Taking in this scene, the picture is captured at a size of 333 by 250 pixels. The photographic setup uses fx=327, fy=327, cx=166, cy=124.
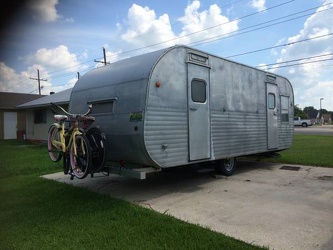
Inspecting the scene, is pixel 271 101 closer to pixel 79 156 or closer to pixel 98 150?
pixel 98 150

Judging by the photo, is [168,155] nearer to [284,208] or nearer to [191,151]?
[191,151]

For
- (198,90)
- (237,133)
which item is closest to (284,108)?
(237,133)

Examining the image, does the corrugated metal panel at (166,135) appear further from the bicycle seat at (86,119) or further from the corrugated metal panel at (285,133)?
the corrugated metal panel at (285,133)

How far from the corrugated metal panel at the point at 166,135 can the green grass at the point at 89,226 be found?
112 cm

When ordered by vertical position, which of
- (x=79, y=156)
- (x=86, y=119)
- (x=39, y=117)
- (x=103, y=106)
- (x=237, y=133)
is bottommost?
(x=79, y=156)

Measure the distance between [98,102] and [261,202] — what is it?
397 cm

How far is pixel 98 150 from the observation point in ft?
21.4

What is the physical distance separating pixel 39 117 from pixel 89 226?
69.8ft

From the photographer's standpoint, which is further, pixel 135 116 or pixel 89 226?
pixel 135 116

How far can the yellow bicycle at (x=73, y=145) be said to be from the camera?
611 centimetres

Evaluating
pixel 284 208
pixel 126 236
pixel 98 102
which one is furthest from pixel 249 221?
pixel 98 102

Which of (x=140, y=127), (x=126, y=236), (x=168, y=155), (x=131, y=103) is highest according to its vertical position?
(x=131, y=103)

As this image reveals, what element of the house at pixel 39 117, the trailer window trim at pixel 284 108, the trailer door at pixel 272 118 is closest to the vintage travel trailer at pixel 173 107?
the trailer door at pixel 272 118

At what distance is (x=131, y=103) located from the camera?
6.29 metres
